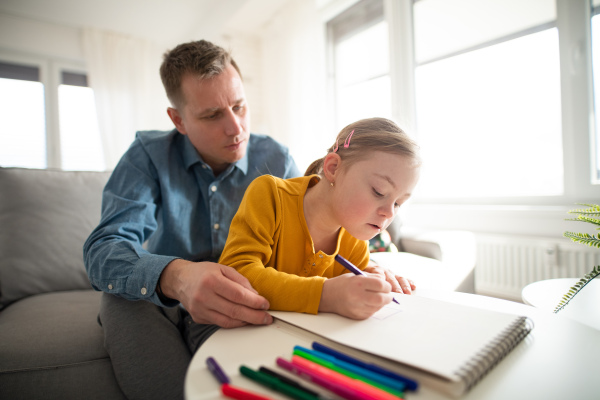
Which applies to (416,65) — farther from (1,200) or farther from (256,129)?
(1,200)

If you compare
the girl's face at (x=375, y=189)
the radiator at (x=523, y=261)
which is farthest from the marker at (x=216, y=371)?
the radiator at (x=523, y=261)

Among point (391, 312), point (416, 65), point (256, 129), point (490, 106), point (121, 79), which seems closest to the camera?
point (391, 312)

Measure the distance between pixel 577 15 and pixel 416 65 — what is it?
3.87 feet

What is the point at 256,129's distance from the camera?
4.57 metres

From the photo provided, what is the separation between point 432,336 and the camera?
48 centimetres

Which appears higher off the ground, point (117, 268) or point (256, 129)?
point (256, 129)

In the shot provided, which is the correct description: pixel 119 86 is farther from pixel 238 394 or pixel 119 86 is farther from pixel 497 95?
pixel 238 394

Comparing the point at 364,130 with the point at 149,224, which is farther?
the point at 149,224

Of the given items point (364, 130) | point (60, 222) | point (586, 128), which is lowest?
point (60, 222)

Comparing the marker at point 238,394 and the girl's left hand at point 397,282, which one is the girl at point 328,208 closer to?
the girl's left hand at point 397,282

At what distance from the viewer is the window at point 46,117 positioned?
382 centimetres

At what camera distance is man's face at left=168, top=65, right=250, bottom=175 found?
113 centimetres

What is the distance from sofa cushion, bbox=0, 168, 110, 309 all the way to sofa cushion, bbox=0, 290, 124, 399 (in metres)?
0.34

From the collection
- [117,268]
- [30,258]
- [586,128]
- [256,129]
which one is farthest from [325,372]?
[256,129]
